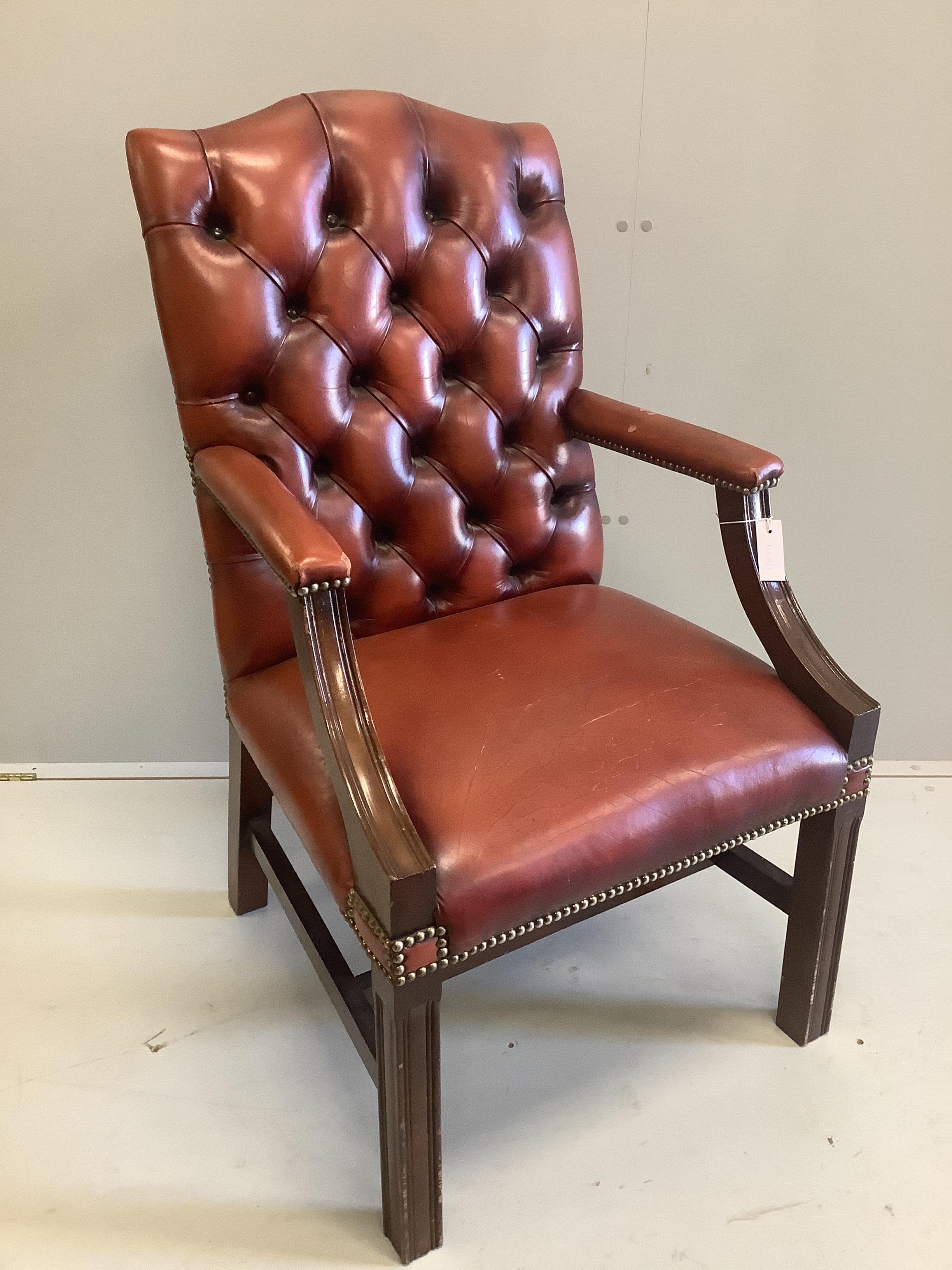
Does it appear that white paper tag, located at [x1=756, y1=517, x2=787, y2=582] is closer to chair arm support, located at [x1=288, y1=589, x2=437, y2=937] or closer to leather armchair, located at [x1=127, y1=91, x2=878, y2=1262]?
leather armchair, located at [x1=127, y1=91, x2=878, y2=1262]

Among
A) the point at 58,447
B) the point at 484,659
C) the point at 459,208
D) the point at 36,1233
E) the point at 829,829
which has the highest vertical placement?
the point at 459,208

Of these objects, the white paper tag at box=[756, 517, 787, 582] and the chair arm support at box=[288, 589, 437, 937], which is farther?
the white paper tag at box=[756, 517, 787, 582]

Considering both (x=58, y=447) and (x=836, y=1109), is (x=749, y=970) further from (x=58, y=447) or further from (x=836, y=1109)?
(x=58, y=447)

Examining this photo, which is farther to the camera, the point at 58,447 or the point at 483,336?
the point at 58,447

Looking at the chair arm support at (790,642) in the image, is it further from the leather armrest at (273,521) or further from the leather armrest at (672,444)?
the leather armrest at (273,521)

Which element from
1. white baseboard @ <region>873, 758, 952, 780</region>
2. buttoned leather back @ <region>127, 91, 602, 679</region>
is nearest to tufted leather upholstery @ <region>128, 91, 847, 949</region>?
buttoned leather back @ <region>127, 91, 602, 679</region>

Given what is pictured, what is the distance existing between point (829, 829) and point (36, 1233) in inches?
38.1

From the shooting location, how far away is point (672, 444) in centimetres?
117

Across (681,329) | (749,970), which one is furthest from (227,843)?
(681,329)

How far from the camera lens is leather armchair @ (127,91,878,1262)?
0.88 m

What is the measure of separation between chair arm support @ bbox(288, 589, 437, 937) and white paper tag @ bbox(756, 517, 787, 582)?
518 mm

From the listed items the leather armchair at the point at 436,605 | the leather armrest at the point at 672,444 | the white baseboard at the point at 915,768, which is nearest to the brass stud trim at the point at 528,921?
the leather armchair at the point at 436,605

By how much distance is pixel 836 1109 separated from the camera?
1.16m

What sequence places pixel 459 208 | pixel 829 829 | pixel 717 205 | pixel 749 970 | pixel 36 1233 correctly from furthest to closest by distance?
pixel 717 205 < pixel 749 970 < pixel 459 208 < pixel 829 829 < pixel 36 1233
